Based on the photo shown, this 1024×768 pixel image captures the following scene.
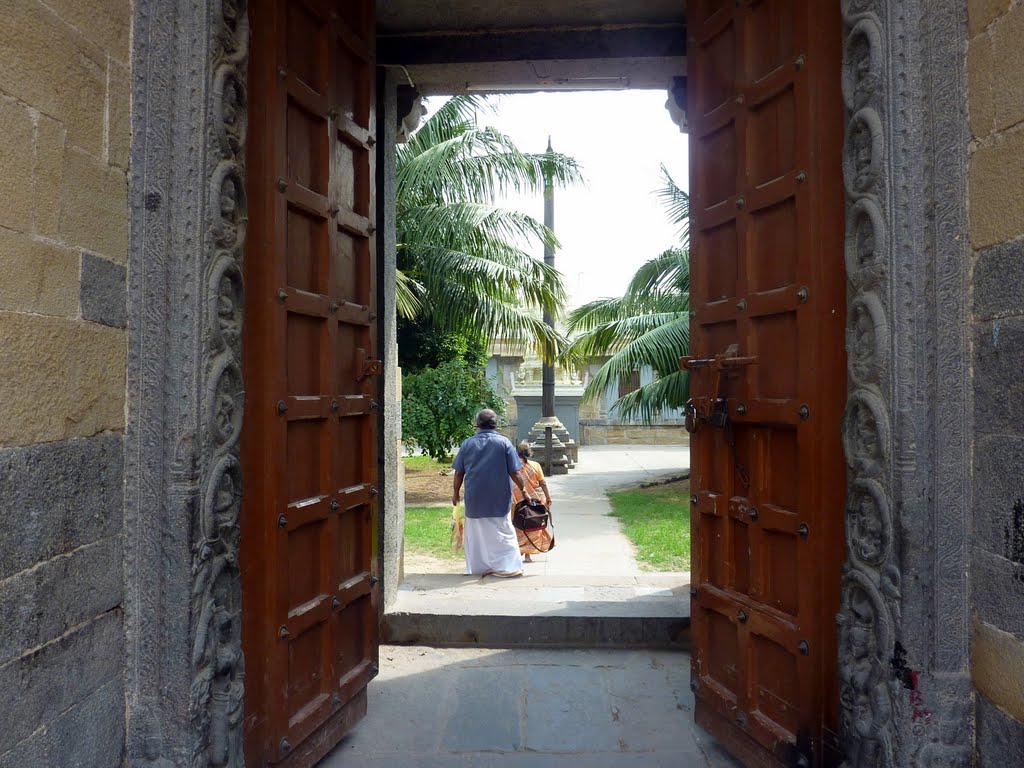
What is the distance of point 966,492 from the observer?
6.31 feet

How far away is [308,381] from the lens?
2779mm

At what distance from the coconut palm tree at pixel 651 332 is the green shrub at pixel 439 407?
146 inches

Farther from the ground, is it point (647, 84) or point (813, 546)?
point (647, 84)

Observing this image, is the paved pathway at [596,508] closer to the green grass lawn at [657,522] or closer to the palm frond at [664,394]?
the green grass lawn at [657,522]

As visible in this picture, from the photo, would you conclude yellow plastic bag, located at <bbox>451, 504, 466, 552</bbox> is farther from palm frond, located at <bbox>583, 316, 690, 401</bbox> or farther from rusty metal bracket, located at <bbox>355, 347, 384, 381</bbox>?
palm frond, located at <bbox>583, 316, 690, 401</bbox>

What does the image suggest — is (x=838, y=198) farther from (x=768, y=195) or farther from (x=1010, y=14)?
(x=1010, y=14)

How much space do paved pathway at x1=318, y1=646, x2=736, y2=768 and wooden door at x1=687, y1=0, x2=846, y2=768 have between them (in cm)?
32

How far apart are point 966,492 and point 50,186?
241cm

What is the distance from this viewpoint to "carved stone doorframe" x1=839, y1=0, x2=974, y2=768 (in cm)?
192

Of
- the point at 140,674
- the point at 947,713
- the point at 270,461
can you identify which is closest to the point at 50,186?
the point at 270,461

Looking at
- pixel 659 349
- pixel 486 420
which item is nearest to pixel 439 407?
pixel 659 349

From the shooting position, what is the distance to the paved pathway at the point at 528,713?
304 centimetres

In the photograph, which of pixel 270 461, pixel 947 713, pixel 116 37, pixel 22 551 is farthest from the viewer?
pixel 270 461

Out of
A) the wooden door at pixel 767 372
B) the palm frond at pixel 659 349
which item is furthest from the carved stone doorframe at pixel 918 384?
the palm frond at pixel 659 349
